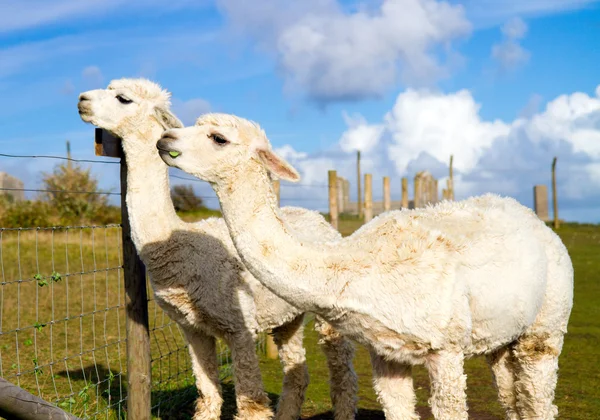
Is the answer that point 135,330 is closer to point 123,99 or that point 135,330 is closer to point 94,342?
point 94,342

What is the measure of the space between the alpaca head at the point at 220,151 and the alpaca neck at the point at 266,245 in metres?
0.05

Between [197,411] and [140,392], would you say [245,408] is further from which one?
[140,392]

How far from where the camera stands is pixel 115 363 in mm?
7797

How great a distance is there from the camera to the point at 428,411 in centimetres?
609

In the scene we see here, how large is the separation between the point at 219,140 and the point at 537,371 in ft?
8.61

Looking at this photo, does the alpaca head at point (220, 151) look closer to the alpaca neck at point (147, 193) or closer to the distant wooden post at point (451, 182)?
the alpaca neck at point (147, 193)

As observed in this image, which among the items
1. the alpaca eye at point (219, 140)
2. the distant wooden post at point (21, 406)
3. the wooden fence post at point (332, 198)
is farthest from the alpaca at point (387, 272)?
the wooden fence post at point (332, 198)

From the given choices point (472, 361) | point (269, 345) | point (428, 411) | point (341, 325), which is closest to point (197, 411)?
point (341, 325)

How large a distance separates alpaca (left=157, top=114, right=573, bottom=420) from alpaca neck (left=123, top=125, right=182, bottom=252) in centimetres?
128

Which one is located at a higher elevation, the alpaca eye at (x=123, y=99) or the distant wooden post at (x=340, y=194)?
the alpaca eye at (x=123, y=99)

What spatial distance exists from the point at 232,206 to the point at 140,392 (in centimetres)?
242

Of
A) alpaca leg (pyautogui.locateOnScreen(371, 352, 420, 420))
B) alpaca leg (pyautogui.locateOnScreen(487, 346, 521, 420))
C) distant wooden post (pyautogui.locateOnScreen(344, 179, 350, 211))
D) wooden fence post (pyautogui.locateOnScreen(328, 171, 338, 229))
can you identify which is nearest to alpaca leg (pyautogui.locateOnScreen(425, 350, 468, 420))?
alpaca leg (pyautogui.locateOnScreen(371, 352, 420, 420))

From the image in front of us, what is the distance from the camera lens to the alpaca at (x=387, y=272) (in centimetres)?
338

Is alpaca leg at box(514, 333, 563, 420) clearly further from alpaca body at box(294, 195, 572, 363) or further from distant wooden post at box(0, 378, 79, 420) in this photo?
distant wooden post at box(0, 378, 79, 420)
